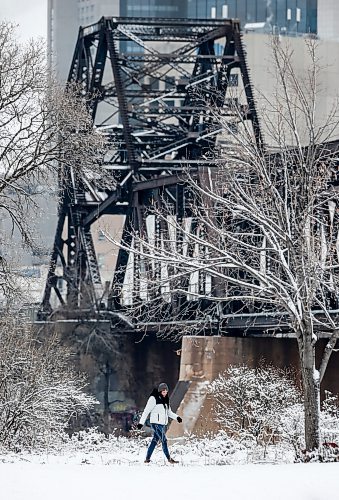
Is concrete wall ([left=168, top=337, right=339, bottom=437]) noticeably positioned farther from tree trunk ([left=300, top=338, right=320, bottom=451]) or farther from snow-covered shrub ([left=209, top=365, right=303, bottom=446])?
tree trunk ([left=300, top=338, right=320, bottom=451])

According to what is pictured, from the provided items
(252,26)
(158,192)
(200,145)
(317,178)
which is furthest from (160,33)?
(252,26)

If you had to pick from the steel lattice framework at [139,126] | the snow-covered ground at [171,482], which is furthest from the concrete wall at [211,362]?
the snow-covered ground at [171,482]

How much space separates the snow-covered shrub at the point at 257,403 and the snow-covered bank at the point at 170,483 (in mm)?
10712

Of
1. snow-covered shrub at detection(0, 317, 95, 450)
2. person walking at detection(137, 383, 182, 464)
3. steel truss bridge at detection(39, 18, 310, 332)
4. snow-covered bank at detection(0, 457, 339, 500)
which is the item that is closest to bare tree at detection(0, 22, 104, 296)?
snow-covered shrub at detection(0, 317, 95, 450)

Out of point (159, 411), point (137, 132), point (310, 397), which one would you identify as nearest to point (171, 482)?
point (159, 411)

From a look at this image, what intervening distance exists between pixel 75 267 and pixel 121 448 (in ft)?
102

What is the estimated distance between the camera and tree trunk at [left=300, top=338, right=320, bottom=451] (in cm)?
2945

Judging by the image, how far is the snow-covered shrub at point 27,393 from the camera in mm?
37719

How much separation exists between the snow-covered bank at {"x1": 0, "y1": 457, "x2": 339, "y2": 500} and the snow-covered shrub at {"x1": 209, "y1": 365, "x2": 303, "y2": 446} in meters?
10.7

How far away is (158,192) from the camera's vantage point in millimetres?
56969

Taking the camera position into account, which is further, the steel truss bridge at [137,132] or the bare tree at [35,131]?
the steel truss bridge at [137,132]

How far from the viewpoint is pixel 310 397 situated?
29812mm

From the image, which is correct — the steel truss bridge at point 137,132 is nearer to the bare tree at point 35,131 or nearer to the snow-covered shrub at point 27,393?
the snow-covered shrub at point 27,393

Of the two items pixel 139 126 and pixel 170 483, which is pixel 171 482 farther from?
pixel 139 126
